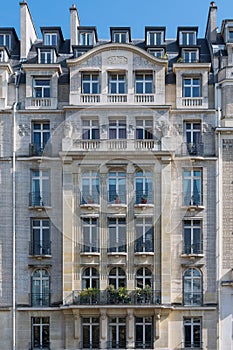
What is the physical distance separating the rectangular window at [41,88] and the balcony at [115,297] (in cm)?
953

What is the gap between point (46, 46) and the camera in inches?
1149

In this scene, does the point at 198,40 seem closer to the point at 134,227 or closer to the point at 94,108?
the point at 94,108

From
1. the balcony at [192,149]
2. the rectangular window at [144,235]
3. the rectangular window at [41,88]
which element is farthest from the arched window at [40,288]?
the balcony at [192,149]

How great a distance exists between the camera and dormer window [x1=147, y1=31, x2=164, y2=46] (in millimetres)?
30156

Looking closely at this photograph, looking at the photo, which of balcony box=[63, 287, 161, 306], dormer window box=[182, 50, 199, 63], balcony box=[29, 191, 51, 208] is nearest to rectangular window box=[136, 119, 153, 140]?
dormer window box=[182, 50, 199, 63]

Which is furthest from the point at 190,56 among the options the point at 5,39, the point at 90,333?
the point at 90,333

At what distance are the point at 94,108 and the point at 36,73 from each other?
3363 mm

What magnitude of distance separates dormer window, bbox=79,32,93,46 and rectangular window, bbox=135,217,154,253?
9.84 meters

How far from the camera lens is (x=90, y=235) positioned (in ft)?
88.7

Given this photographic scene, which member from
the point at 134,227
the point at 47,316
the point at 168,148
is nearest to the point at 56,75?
the point at 168,148

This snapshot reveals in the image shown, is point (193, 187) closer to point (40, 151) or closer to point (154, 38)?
point (40, 151)

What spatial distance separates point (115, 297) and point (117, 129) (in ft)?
25.9

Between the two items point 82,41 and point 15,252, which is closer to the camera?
point 15,252

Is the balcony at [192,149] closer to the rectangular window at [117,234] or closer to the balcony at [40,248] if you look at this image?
the rectangular window at [117,234]
